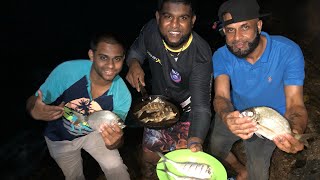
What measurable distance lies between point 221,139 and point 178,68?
4.42 ft

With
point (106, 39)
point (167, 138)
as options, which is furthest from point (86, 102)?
point (167, 138)

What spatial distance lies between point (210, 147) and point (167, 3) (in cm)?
244

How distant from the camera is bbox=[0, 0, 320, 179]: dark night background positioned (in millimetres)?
7899

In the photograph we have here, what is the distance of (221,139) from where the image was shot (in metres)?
4.80

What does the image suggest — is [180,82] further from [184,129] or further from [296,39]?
[296,39]

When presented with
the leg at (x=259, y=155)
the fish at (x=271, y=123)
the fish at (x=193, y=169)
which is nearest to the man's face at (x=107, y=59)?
the fish at (x=193, y=169)

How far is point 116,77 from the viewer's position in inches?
167

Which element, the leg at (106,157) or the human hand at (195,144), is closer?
the human hand at (195,144)

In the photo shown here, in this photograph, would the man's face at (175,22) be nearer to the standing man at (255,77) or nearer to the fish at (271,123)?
the standing man at (255,77)

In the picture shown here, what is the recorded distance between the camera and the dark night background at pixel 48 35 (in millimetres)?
7899

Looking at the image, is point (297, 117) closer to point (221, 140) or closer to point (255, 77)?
point (255, 77)

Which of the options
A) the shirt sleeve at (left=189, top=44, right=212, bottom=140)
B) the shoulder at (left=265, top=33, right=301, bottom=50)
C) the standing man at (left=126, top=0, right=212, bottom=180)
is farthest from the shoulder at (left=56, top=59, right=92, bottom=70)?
the shoulder at (left=265, top=33, right=301, bottom=50)

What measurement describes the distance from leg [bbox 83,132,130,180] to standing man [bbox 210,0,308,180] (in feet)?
5.18

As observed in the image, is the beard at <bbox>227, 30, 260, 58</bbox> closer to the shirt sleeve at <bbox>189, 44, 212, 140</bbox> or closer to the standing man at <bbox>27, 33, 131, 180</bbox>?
the shirt sleeve at <bbox>189, 44, 212, 140</bbox>
